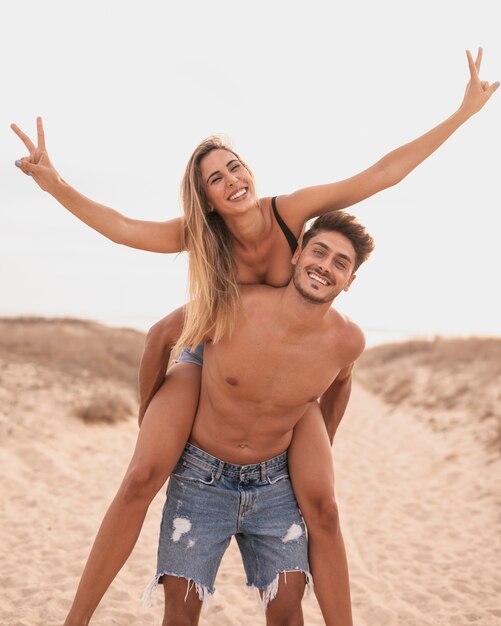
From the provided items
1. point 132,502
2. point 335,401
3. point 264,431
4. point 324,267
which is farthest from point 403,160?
point 132,502

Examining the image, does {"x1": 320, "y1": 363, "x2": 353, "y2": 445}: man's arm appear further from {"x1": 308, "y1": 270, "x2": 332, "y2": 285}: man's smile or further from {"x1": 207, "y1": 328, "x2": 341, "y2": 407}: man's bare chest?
{"x1": 308, "y1": 270, "x2": 332, "y2": 285}: man's smile

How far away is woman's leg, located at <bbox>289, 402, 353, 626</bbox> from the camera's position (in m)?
3.24

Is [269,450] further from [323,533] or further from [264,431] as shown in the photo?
[323,533]

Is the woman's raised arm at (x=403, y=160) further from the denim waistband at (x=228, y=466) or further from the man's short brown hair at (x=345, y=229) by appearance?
the denim waistband at (x=228, y=466)

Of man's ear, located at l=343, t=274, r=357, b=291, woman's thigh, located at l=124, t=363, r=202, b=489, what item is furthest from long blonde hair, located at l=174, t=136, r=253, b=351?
man's ear, located at l=343, t=274, r=357, b=291

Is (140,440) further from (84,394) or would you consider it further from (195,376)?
(84,394)

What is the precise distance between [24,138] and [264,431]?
6.41 ft

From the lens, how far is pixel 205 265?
130 inches

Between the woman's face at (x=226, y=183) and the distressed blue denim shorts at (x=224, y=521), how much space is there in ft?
4.31

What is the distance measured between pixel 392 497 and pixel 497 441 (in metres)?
2.70

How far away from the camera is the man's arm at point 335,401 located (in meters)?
3.77

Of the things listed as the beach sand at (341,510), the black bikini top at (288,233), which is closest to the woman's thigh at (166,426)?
the black bikini top at (288,233)

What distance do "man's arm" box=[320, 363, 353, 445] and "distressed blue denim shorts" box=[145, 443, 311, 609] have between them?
0.58 m

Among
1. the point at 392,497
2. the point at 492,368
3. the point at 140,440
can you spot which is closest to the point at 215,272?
the point at 140,440
